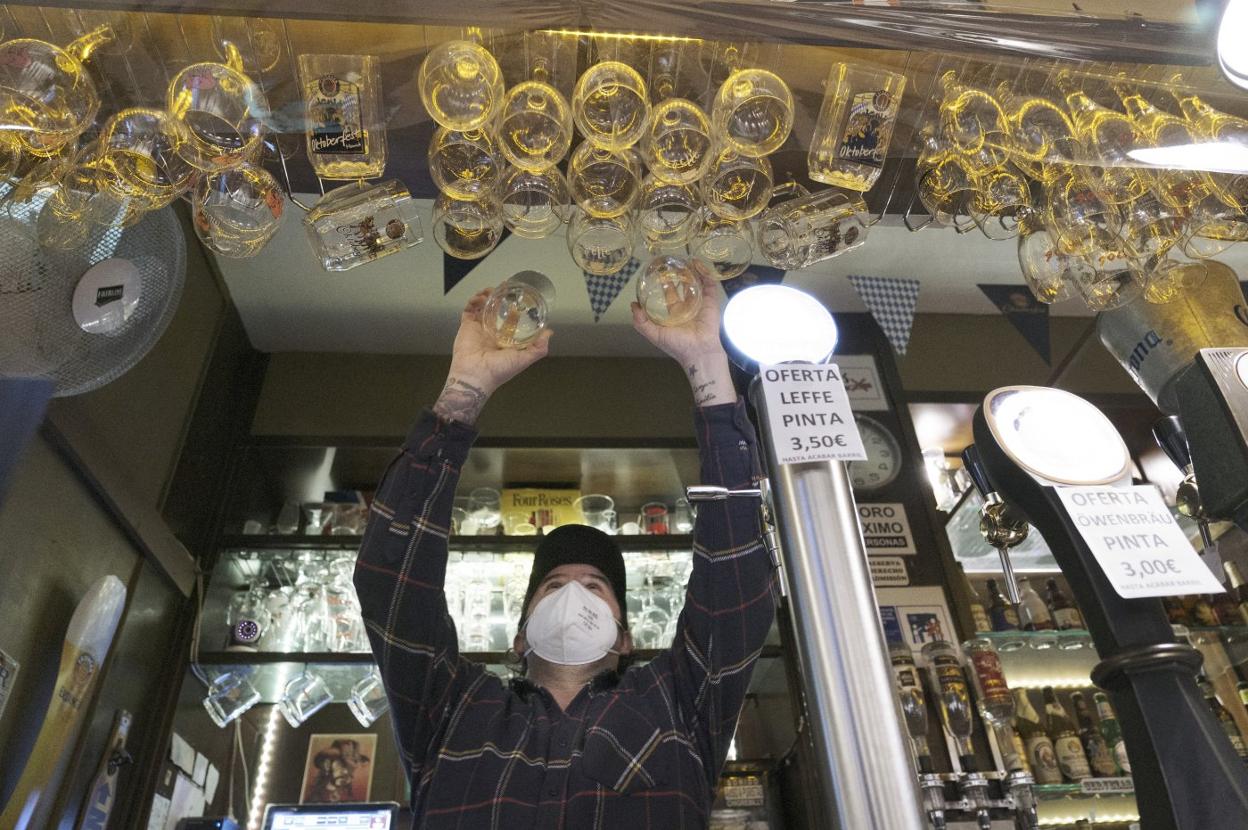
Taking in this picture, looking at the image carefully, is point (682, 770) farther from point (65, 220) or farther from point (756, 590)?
point (65, 220)

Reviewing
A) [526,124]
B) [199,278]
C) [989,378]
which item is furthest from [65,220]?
[989,378]

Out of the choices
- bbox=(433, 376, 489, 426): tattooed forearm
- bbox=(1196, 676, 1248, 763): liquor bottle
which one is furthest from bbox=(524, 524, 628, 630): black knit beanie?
bbox=(1196, 676, 1248, 763): liquor bottle

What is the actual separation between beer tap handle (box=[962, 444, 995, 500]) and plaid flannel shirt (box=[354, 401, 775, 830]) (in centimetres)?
38

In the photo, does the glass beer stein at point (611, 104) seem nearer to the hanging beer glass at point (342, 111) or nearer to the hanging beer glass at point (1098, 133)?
the hanging beer glass at point (342, 111)

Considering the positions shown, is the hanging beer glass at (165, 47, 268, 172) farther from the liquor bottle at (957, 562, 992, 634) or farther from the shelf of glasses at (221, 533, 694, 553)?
the liquor bottle at (957, 562, 992, 634)

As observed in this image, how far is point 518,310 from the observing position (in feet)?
4.55

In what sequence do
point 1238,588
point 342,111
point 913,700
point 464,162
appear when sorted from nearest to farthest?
point 342,111
point 464,162
point 913,700
point 1238,588

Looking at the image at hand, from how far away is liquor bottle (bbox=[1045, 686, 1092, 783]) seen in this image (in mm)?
2689

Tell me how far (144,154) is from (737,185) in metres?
0.90

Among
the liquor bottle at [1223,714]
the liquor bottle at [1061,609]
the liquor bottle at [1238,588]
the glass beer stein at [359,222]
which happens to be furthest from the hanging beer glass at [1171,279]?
the liquor bottle at [1238,588]

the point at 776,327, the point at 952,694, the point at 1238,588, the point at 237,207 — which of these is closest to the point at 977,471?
the point at 776,327

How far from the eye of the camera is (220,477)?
295cm

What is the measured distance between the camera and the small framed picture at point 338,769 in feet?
9.23

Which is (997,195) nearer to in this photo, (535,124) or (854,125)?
(854,125)
